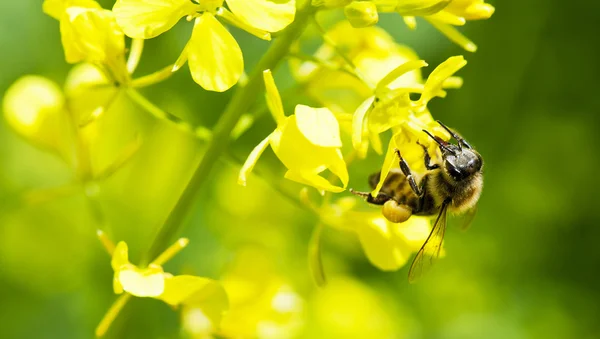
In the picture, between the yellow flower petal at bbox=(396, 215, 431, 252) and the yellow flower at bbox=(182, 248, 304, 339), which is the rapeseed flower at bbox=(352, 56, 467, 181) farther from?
the yellow flower at bbox=(182, 248, 304, 339)

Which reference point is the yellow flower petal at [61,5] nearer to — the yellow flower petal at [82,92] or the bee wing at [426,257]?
the yellow flower petal at [82,92]

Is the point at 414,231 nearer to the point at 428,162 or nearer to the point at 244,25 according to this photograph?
the point at 428,162

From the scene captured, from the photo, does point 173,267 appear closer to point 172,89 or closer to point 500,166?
point 172,89

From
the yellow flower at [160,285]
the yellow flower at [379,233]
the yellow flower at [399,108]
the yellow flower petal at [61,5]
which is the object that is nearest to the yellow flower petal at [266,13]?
the yellow flower at [399,108]

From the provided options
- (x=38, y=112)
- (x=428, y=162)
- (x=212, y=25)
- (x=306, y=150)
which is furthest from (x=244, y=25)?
(x=38, y=112)

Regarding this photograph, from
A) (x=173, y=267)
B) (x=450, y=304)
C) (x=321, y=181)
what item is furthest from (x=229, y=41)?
(x=450, y=304)

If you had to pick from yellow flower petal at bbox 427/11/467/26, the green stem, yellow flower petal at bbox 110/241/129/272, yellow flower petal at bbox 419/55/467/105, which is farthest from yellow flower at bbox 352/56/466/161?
yellow flower petal at bbox 110/241/129/272
